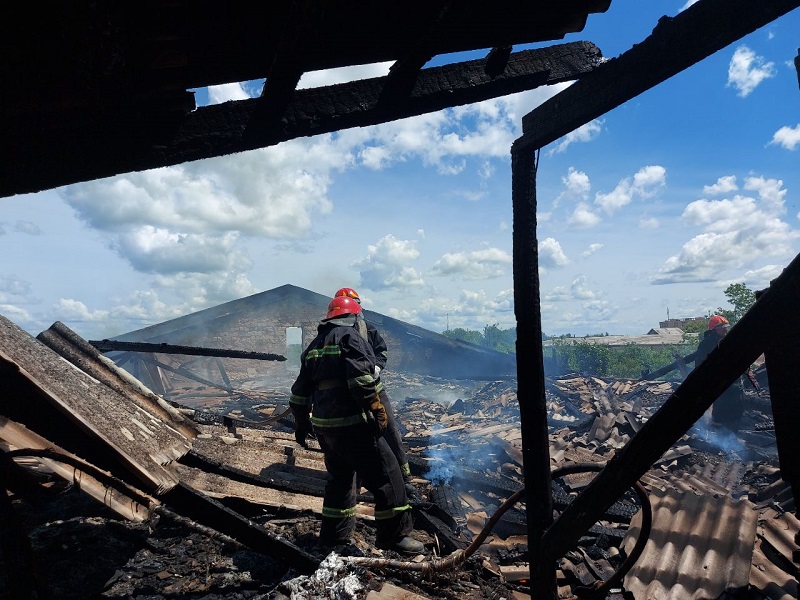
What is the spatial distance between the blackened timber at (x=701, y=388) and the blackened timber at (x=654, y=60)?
79 cm

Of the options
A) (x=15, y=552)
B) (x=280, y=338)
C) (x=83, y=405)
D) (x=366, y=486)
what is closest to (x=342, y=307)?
(x=366, y=486)

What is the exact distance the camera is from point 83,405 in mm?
2883

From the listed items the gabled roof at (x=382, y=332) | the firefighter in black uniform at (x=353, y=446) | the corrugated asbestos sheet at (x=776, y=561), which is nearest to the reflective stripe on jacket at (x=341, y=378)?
the firefighter in black uniform at (x=353, y=446)

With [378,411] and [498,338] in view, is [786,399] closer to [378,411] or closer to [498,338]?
[378,411]

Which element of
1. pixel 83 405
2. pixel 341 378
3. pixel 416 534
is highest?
pixel 341 378

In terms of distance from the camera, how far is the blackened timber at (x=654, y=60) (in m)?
1.35

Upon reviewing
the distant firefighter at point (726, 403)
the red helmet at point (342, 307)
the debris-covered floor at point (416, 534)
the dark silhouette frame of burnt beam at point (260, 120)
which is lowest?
the debris-covered floor at point (416, 534)

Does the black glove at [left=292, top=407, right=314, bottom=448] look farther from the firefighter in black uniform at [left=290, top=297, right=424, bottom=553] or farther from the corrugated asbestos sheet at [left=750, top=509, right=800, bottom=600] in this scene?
the corrugated asbestos sheet at [left=750, top=509, right=800, bottom=600]

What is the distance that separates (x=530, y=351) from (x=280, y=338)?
71.7 ft

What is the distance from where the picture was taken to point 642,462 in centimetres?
143

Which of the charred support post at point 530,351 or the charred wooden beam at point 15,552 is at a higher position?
the charred support post at point 530,351

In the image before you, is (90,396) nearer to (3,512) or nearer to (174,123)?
(3,512)

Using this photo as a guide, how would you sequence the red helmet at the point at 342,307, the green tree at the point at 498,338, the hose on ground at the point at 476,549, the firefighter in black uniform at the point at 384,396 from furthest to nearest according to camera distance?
the green tree at the point at 498,338
the firefighter in black uniform at the point at 384,396
the red helmet at the point at 342,307
the hose on ground at the point at 476,549

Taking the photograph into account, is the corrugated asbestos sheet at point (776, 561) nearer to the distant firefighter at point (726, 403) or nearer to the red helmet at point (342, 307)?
the red helmet at point (342, 307)
